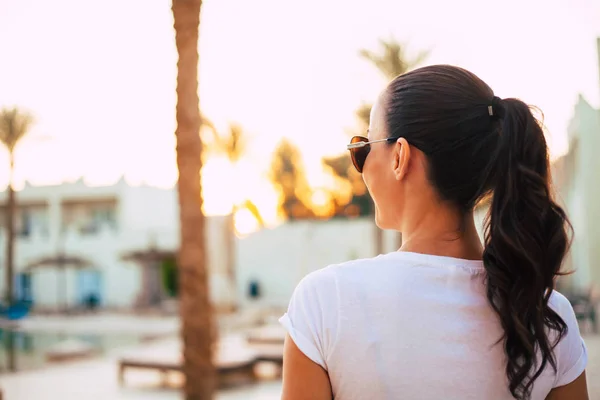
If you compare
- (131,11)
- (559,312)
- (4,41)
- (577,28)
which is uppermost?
(4,41)

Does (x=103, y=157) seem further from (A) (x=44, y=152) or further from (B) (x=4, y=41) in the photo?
(B) (x=4, y=41)

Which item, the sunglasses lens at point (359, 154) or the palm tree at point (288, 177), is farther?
the palm tree at point (288, 177)

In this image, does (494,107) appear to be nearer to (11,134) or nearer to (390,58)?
(390,58)

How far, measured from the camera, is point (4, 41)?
15820 millimetres

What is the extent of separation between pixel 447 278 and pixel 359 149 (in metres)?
0.34

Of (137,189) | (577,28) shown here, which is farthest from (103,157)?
(577,28)

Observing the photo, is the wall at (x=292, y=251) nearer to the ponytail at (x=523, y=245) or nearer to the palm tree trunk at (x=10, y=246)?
the palm tree trunk at (x=10, y=246)

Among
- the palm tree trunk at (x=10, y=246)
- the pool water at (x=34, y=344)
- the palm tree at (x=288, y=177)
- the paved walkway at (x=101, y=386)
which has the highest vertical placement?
the palm tree at (x=288, y=177)

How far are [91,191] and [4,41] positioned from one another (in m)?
22.9

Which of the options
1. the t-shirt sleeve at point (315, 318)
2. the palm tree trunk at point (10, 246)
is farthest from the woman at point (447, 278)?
the palm tree trunk at point (10, 246)

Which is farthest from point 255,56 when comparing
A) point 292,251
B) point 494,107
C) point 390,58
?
point 292,251

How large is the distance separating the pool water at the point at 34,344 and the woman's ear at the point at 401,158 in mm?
14328

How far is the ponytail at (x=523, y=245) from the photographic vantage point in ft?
3.96

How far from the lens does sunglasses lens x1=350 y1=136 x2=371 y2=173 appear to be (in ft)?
4.46
